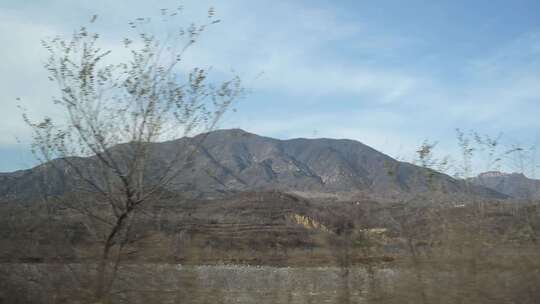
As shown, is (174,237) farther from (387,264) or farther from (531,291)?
(531,291)

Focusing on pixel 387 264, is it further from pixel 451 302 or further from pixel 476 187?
pixel 476 187

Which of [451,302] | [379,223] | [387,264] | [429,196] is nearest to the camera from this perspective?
[451,302]

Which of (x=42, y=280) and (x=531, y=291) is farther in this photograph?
(x=42, y=280)

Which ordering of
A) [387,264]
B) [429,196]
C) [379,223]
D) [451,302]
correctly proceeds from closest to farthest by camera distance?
[451,302], [387,264], [379,223], [429,196]

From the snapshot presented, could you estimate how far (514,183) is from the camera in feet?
38.1

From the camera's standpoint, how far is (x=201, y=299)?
8695mm

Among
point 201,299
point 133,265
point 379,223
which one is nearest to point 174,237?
point 133,265

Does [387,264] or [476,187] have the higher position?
[476,187]

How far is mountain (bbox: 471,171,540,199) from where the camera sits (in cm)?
1107

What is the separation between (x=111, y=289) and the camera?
9062 mm

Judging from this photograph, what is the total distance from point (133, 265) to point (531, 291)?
6315 millimetres

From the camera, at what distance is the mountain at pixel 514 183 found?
11.1 metres

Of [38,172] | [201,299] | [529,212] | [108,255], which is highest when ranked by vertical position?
[38,172]

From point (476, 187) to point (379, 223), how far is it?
7.84ft
